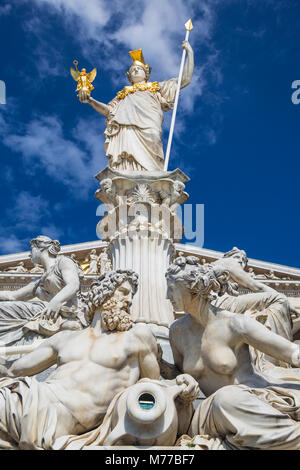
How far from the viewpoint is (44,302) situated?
6.64 metres

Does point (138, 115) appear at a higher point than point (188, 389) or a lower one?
higher

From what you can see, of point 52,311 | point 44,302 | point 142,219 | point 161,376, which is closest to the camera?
point 161,376

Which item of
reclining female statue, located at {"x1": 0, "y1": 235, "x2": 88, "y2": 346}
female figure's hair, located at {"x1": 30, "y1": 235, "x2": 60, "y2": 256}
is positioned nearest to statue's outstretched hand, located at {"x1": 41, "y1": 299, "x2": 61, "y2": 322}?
reclining female statue, located at {"x1": 0, "y1": 235, "x2": 88, "y2": 346}

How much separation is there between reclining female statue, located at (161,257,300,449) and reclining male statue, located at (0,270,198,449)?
0.26 meters

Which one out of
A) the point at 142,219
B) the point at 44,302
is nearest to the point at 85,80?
the point at 142,219

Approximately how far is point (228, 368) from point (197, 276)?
0.67 metres

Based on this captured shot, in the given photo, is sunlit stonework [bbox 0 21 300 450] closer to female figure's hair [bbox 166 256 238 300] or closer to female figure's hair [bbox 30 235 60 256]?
female figure's hair [bbox 166 256 238 300]

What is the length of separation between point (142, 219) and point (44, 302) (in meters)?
2.25

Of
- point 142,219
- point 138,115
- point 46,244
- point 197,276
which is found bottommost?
point 197,276

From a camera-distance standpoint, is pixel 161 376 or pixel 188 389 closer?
pixel 188 389

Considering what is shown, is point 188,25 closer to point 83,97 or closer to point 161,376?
point 83,97

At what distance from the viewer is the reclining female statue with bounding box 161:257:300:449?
3.17 metres

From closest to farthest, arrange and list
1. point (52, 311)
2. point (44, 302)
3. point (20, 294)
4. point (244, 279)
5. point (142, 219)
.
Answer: point (52, 311) < point (244, 279) < point (44, 302) < point (20, 294) < point (142, 219)
